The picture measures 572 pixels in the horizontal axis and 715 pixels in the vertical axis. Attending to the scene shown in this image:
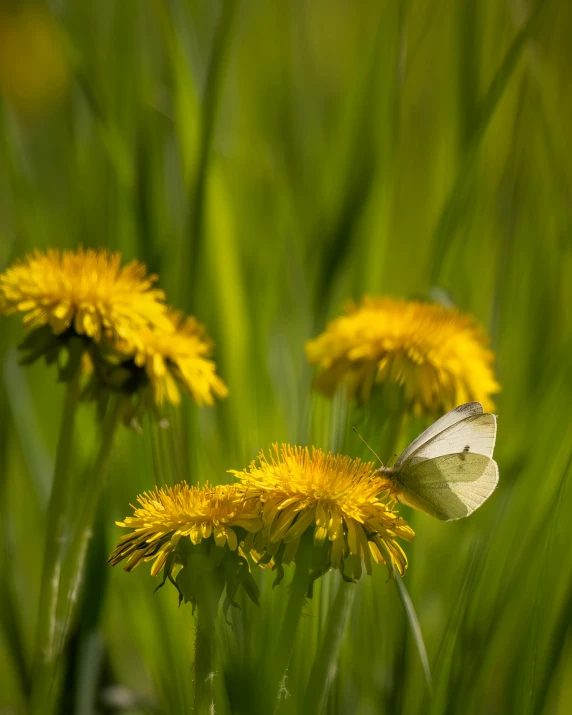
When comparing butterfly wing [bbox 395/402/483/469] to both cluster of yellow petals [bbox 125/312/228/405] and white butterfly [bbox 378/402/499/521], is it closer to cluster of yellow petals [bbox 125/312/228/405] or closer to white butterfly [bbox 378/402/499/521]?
white butterfly [bbox 378/402/499/521]

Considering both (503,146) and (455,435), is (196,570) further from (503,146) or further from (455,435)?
(503,146)

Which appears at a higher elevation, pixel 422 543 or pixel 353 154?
pixel 353 154

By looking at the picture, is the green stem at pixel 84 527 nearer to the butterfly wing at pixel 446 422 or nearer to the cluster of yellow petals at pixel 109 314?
the cluster of yellow petals at pixel 109 314

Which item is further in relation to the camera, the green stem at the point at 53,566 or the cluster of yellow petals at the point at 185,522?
the green stem at the point at 53,566

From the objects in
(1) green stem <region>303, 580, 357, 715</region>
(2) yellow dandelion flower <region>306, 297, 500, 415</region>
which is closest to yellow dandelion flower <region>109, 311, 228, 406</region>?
(2) yellow dandelion flower <region>306, 297, 500, 415</region>

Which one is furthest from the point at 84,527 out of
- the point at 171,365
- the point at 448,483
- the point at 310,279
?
the point at 310,279

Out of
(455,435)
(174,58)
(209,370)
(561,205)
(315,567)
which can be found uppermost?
(174,58)

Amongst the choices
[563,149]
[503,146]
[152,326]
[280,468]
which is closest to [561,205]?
[563,149]

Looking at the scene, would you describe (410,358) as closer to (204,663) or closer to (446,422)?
(446,422)

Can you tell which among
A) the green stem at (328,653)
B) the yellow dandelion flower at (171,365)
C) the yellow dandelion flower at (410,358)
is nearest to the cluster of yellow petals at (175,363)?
the yellow dandelion flower at (171,365)
